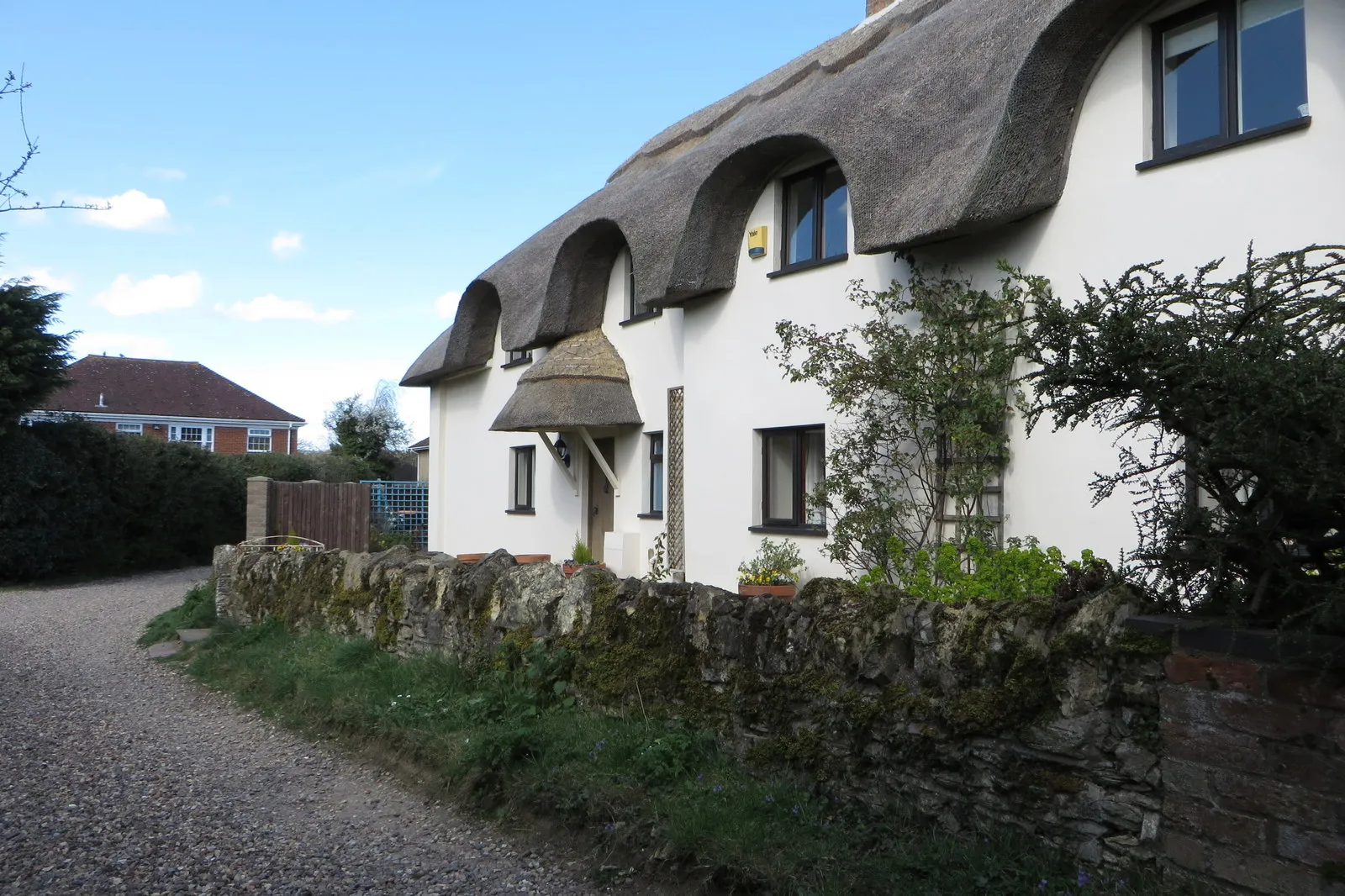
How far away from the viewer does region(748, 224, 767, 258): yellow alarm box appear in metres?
11.2

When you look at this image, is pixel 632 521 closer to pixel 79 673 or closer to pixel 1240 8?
pixel 79 673

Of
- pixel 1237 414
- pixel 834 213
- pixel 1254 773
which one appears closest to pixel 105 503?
pixel 834 213

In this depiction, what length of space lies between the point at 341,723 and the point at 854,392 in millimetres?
4847

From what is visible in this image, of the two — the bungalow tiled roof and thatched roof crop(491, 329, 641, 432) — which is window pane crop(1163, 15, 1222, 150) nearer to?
thatched roof crop(491, 329, 641, 432)

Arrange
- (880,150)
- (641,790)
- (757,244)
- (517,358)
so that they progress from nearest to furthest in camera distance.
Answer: (641,790)
(880,150)
(757,244)
(517,358)

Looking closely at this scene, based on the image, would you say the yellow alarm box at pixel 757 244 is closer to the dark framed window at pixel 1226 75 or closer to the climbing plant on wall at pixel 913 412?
the climbing plant on wall at pixel 913 412

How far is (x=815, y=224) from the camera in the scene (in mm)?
10906

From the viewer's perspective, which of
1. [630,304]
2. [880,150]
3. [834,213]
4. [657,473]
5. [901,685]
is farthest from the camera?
[630,304]

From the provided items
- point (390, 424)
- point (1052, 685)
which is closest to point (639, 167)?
point (1052, 685)

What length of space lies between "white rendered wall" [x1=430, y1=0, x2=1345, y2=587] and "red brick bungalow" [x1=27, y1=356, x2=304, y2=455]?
33.0m

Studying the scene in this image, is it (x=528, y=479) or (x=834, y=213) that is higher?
(x=834, y=213)

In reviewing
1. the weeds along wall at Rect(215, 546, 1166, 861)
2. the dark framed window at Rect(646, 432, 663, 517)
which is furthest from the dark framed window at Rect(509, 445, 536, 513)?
the weeds along wall at Rect(215, 546, 1166, 861)

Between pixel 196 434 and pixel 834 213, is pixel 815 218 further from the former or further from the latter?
pixel 196 434

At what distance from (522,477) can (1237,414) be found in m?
14.8
